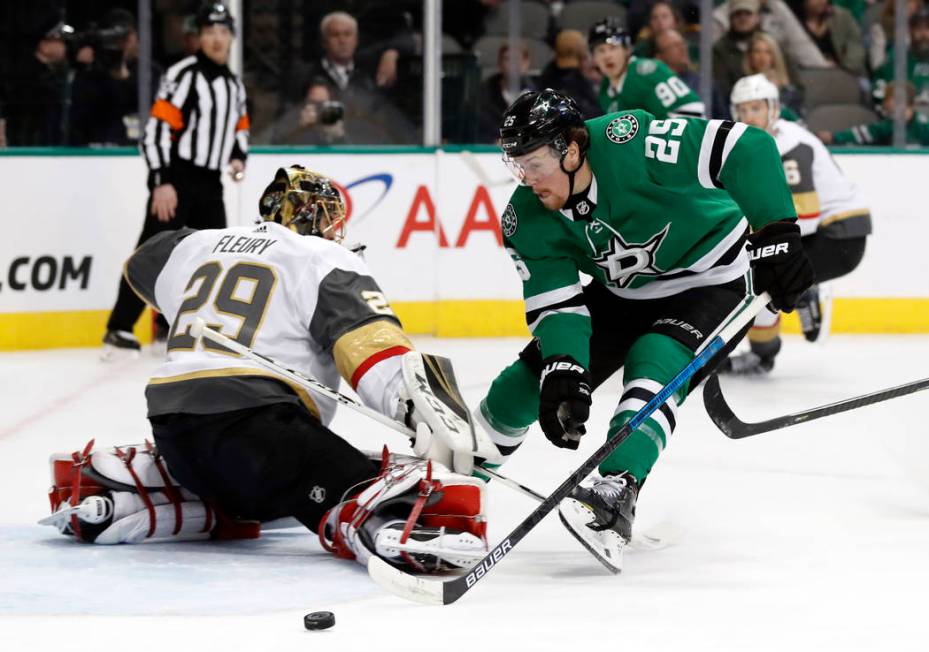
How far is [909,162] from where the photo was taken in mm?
6762

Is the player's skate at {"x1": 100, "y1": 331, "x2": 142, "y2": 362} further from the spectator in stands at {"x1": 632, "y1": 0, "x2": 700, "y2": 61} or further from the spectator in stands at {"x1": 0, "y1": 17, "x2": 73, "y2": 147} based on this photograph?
the spectator in stands at {"x1": 632, "y1": 0, "x2": 700, "y2": 61}

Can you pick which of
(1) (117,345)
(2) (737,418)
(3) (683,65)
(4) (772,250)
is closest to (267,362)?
(4) (772,250)

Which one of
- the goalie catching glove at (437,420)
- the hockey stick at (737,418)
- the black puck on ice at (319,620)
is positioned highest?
the goalie catching glove at (437,420)

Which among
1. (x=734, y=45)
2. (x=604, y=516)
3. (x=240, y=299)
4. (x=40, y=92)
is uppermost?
(x=734, y=45)

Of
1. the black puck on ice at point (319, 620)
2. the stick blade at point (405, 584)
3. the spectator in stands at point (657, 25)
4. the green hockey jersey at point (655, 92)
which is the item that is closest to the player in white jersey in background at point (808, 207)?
the green hockey jersey at point (655, 92)

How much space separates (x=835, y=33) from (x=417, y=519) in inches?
196

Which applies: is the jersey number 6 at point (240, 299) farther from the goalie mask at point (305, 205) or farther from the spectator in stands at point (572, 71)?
the spectator in stands at point (572, 71)

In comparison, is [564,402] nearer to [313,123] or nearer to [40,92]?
[313,123]

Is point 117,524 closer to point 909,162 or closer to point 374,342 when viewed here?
point 374,342

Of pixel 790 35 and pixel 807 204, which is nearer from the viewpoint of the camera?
pixel 807 204

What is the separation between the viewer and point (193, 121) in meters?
6.19

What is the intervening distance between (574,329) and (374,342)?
17.4 inches

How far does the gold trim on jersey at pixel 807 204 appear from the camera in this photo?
546 cm

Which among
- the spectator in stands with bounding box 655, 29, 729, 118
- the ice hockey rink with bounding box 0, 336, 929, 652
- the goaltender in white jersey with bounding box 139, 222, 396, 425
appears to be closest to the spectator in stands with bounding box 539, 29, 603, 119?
the spectator in stands with bounding box 655, 29, 729, 118
